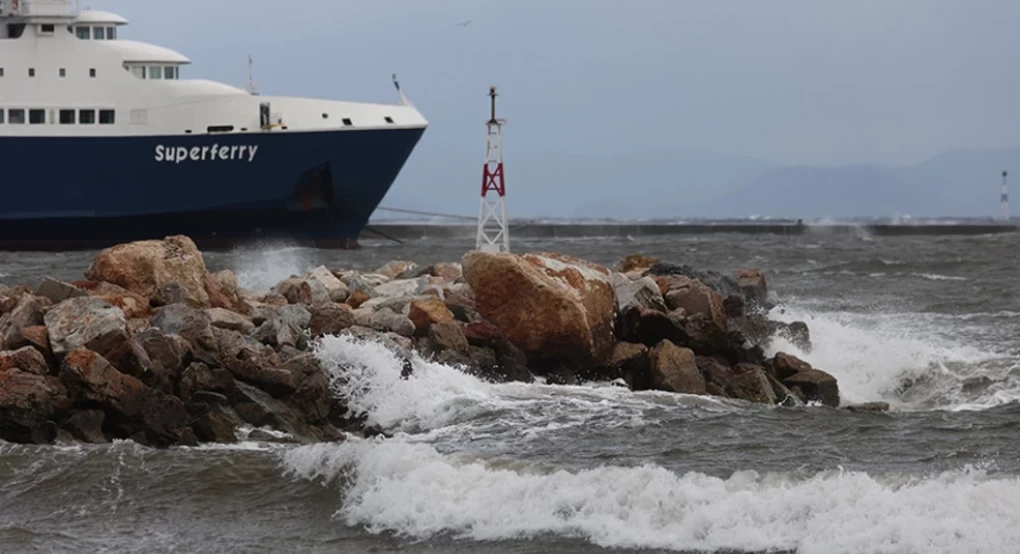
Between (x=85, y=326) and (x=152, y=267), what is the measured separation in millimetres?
3070

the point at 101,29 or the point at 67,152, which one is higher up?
the point at 101,29

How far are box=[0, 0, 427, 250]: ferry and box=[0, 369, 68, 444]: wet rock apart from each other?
2985 centimetres

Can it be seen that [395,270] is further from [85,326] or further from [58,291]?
[85,326]

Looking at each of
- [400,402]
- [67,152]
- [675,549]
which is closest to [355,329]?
[400,402]

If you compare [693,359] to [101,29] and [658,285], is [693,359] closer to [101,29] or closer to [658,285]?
[658,285]

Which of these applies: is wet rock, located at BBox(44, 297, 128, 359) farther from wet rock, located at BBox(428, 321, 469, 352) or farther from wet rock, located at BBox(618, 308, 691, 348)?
wet rock, located at BBox(618, 308, 691, 348)

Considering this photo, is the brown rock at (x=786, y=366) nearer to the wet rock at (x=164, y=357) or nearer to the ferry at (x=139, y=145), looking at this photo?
the wet rock at (x=164, y=357)

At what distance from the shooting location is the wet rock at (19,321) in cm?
1327

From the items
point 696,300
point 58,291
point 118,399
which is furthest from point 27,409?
point 696,300

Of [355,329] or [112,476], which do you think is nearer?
[112,476]

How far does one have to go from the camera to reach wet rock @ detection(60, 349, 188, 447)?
12305 mm

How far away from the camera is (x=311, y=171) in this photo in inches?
1715

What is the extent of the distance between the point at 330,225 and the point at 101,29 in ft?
28.0

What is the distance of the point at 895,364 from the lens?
18.0 meters
